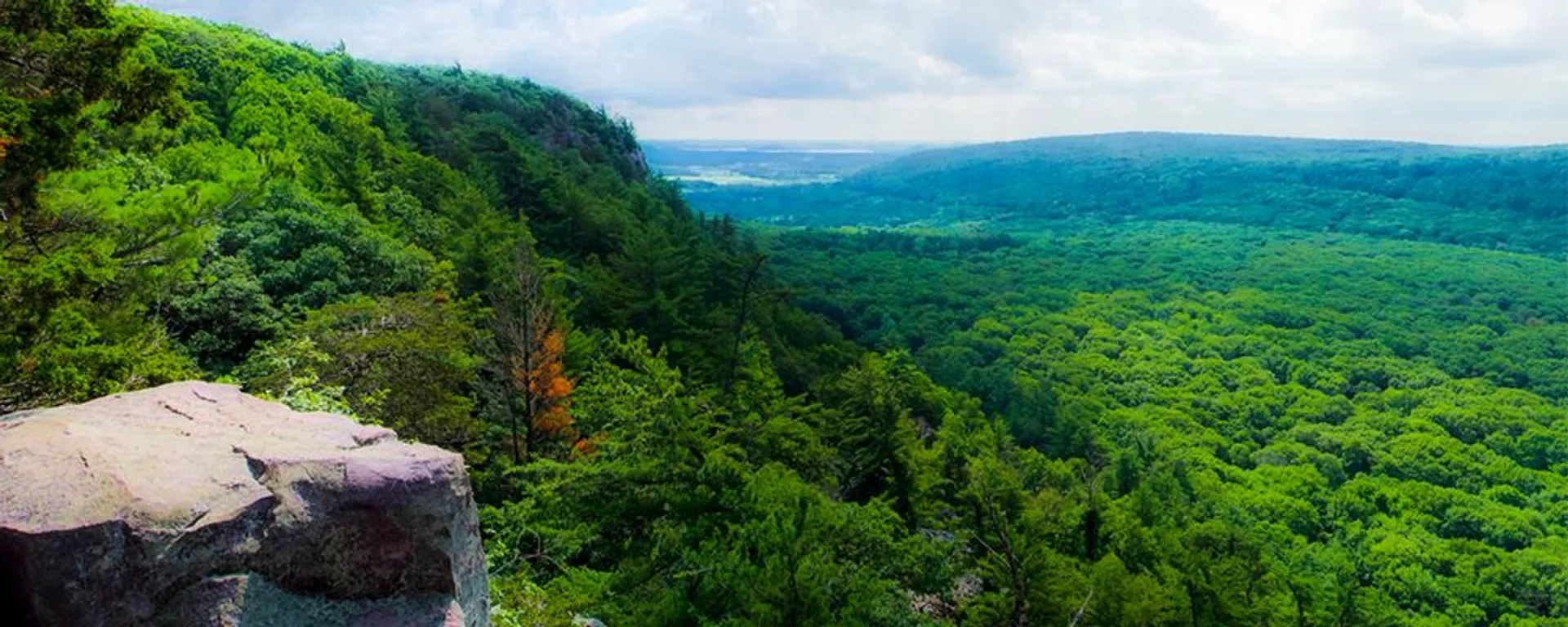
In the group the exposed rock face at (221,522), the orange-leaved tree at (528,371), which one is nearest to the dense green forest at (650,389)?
the orange-leaved tree at (528,371)

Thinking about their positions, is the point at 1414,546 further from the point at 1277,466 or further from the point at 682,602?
the point at 682,602

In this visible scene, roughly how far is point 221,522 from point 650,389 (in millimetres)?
13885

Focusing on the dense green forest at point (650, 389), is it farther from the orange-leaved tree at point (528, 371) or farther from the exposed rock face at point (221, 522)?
the exposed rock face at point (221, 522)

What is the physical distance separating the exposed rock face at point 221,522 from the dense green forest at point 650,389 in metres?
4.16

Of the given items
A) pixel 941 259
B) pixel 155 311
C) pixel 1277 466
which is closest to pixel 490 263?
pixel 155 311

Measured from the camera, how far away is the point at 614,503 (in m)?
19.0

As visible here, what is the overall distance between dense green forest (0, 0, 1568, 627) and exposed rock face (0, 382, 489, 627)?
4156 millimetres

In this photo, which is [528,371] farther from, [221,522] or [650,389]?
[221,522]

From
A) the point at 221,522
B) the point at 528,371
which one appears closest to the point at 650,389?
the point at 528,371

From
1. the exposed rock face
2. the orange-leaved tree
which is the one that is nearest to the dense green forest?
the orange-leaved tree

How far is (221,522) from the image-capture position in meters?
6.92

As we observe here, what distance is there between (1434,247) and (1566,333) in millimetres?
72369

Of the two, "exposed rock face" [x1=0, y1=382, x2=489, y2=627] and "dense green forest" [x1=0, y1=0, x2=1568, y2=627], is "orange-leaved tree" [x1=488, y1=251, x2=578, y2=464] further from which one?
"exposed rock face" [x1=0, y1=382, x2=489, y2=627]

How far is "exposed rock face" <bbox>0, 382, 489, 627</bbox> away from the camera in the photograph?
21.0ft
